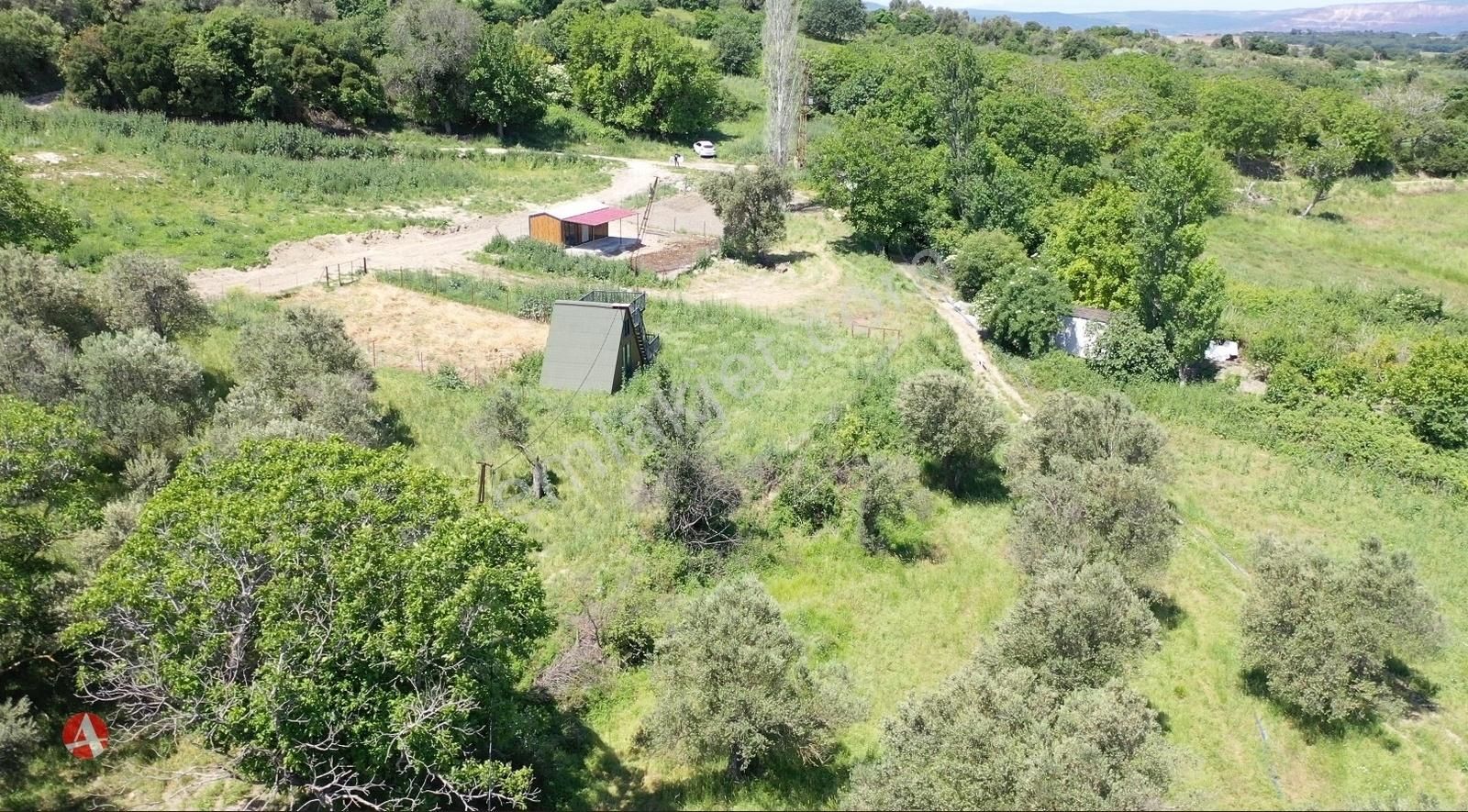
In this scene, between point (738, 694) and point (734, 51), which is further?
point (734, 51)

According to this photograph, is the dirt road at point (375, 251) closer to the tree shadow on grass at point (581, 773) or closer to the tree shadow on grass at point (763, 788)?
the tree shadow on grass at point (581, 773)

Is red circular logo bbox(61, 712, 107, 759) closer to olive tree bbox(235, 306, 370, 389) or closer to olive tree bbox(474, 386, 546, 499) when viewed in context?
olive tree bbox(474, 386, 546, 499)

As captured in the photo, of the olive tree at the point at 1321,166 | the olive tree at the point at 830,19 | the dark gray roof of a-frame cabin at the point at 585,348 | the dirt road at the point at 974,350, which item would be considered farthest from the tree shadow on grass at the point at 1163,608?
the olive tree at the point at 830,19

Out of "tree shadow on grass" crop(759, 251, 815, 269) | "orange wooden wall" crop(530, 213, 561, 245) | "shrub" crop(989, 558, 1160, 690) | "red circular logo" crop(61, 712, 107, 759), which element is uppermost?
"orange wooden wall" crop(530, 213, 561, 245)

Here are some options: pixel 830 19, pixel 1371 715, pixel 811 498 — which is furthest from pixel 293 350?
pixel 830 19

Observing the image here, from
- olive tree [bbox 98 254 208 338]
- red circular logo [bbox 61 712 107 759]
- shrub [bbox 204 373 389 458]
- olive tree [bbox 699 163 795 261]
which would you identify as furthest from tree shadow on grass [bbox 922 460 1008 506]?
olive tree [bbox 98 254 208 338]

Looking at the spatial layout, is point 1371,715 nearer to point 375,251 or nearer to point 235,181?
point 375,251
